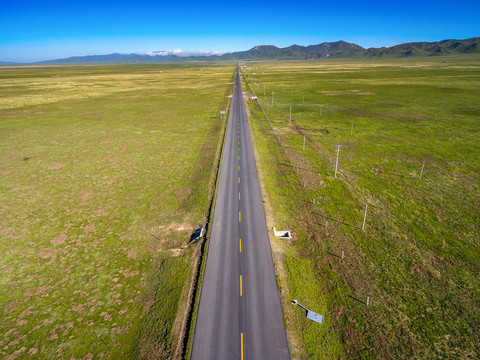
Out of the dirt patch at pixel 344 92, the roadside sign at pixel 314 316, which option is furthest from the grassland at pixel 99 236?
the dirt patch at pixel 344 92

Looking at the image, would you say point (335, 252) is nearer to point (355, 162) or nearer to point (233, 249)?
point (233, 249)

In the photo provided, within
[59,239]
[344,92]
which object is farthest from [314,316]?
[344,92]

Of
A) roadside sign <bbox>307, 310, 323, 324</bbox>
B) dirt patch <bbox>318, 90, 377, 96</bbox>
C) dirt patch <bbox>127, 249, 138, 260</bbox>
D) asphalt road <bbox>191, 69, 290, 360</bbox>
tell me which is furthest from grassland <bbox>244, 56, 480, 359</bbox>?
dirt patch <bbox>318, 90, 377, 96</bbox>

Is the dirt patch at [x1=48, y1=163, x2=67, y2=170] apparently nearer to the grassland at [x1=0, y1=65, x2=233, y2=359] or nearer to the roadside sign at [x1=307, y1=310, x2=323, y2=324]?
the grassland at [x1=0, y1=65, x2=233, y2=359]

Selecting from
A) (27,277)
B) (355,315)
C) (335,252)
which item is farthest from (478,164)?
(27,277)

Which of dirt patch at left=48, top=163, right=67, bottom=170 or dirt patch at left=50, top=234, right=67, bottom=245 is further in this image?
dirt patch at left=48, top=163, right=67, bottom=170

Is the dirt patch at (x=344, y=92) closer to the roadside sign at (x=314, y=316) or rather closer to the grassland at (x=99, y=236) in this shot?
the grassland at (x=99, y=236)

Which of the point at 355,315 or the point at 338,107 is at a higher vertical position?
the point at 338,107
